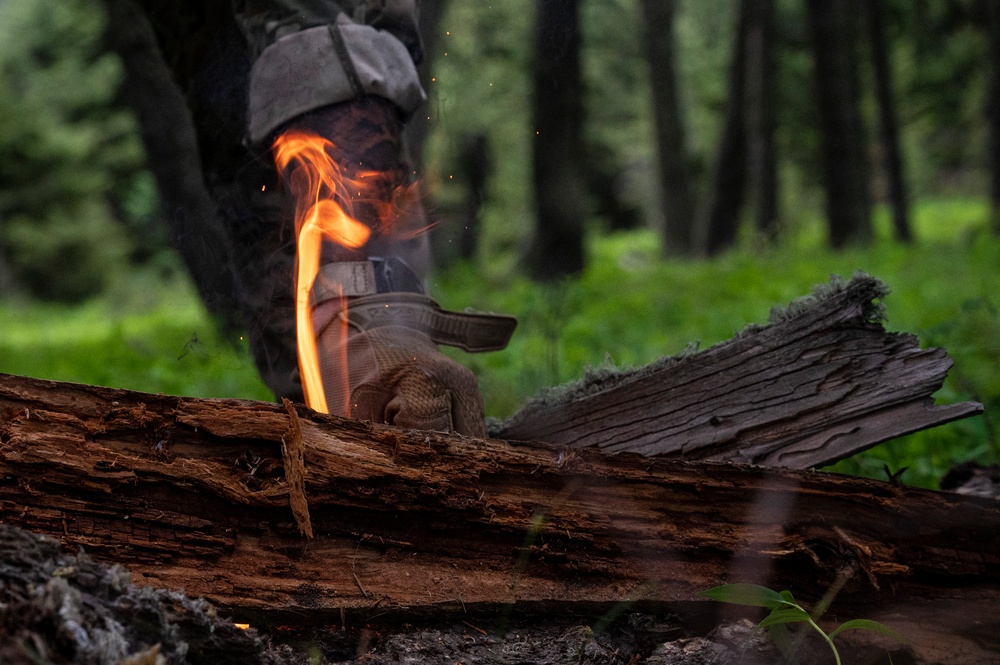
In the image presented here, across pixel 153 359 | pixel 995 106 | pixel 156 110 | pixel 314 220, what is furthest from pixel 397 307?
pixel 995 106

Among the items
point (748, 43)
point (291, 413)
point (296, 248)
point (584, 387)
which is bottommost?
point (291, 413)

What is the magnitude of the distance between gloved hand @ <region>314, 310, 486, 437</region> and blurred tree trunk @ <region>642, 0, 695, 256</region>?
11516mm

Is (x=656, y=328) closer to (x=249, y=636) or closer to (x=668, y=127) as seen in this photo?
(x=249, y=636)

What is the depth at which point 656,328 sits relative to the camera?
651cm

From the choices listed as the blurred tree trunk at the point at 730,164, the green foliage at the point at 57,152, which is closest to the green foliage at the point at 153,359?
the green foliage at the point at 57,152

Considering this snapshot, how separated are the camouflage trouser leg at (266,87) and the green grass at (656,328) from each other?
0.25 meters

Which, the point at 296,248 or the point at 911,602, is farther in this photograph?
the point at 296,248

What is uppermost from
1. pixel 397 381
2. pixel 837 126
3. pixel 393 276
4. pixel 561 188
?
pixel 837 126

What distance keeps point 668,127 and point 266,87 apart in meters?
11.5

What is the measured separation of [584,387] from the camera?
2.34 metres

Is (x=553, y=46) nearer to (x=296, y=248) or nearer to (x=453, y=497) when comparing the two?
(x=296, y=248)

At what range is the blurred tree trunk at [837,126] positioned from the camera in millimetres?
10539

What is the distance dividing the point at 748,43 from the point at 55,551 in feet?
42.4

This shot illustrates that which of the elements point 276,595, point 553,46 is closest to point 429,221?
point 553,46
